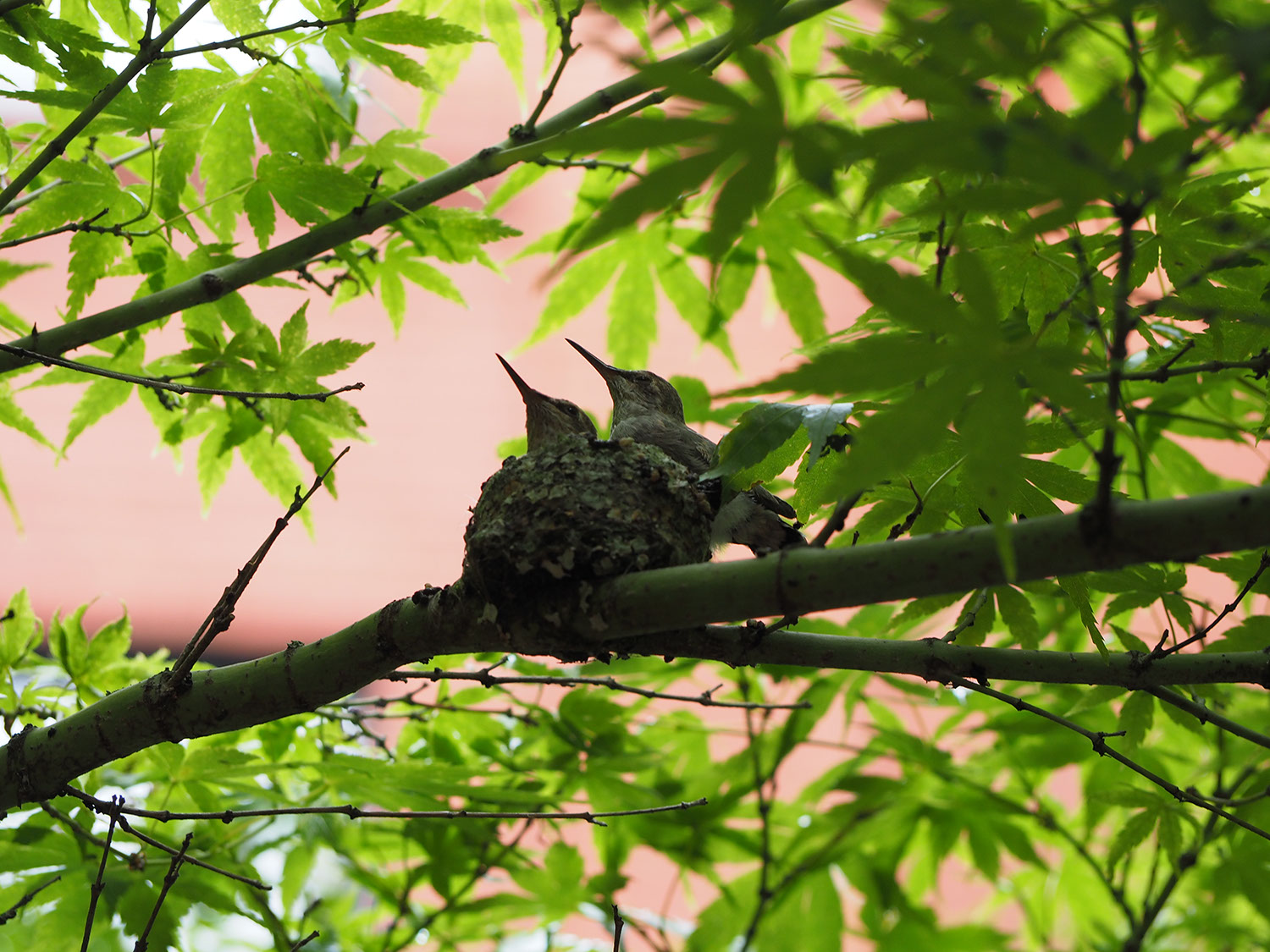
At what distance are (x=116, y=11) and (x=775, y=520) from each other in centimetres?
222

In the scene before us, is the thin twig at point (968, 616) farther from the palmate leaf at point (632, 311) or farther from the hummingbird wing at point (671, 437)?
the palmate leaf at point (632, 311)

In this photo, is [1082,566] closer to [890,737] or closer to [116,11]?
[890,737]

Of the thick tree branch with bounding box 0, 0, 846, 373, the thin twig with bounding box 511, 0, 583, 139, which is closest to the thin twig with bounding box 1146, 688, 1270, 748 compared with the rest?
the thick tree branch with bounding box 0, 0, 846, 373

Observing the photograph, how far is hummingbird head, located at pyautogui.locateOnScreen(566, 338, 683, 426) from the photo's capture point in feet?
12.3

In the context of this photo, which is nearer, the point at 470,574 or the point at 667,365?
the point at 470,574

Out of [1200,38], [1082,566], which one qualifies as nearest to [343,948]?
[1082,566]

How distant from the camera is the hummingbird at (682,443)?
2.69 meters

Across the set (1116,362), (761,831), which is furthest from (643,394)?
(1116,362)

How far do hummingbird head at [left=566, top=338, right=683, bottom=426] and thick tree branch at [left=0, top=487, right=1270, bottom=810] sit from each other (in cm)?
188

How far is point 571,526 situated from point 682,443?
131 cm

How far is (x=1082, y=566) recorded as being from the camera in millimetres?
1269

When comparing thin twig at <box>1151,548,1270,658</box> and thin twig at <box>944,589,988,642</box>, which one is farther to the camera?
thin twig at <box>944,589,988,642</box>

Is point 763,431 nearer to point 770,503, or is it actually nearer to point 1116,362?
point 1116,362

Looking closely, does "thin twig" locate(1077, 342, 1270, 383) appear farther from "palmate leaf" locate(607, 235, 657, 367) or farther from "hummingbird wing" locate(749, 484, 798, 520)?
"palmate leaf" locate(607, 235, 657, 367)
